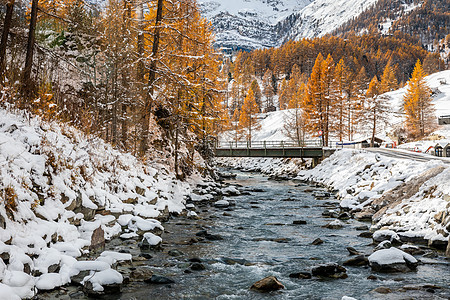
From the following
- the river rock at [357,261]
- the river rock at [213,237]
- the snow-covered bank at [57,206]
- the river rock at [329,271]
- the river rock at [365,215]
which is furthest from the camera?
the river rock at [365,215]

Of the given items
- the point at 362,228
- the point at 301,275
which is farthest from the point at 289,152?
the point at 301,275

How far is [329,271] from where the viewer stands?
736cm

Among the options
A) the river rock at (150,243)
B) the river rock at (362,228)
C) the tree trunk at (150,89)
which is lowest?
the river rock at (362,228)

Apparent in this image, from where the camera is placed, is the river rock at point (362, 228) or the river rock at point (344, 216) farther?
the river rock at point (344, 216)

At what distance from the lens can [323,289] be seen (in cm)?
654

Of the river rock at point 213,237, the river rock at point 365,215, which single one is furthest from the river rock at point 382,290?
the river rock at point 365,215

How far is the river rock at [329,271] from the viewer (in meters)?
7.29

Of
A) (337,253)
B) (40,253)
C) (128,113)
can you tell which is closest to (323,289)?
(337,253)

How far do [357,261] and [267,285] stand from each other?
268cm

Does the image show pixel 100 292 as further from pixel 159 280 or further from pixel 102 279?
pixel 159 280

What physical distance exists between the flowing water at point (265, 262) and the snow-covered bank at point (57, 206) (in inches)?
40.8

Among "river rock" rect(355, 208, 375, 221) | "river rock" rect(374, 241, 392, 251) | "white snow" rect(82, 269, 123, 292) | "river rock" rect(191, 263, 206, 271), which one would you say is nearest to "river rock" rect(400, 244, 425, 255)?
"river rock" rect(374, 241, 392, 251)

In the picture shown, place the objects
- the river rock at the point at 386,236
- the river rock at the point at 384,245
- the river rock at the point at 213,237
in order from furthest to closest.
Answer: the river rock at the point at 213,237 → the river rock at the point at 386,236 → the river rock at the point at 384,245

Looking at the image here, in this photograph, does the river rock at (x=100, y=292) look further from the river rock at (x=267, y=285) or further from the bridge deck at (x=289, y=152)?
the bridge deck at (x=289, y=152)
